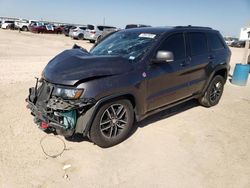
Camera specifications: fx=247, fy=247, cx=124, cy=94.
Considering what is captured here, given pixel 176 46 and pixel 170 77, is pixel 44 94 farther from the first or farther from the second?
pixel 176 46

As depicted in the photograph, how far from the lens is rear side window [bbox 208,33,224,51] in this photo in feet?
17.8

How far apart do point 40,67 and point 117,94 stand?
683 centimetres

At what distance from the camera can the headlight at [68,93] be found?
3.29 meters

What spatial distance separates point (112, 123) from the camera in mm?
3738

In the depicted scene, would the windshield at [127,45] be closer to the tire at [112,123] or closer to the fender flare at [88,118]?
the tire at [112,123]

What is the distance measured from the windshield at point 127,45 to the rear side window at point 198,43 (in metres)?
1.00

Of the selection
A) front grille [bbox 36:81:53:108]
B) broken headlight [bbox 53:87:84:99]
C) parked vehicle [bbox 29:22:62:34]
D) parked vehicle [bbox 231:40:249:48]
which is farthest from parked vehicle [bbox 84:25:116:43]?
parked vehicle [bbox 231:40:249:48]

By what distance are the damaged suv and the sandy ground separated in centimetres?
33

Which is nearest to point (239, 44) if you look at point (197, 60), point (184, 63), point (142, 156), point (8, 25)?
point (8, 25)

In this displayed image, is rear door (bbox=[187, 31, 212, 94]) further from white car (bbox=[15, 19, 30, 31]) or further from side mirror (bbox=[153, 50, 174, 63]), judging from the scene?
white car (bbox=[15, 19, 30, 31])

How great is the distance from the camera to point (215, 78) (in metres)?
5.70

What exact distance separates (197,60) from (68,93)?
2762mm

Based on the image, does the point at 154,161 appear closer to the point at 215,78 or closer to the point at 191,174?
the point at 191,174

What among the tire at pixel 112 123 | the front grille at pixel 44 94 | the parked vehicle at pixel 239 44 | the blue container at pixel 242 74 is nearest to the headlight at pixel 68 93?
the front grille at pixel 44 94
